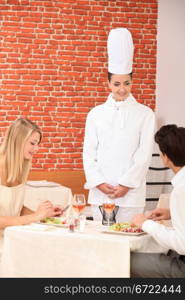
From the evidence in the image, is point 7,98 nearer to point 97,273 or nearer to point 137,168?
point 137,168

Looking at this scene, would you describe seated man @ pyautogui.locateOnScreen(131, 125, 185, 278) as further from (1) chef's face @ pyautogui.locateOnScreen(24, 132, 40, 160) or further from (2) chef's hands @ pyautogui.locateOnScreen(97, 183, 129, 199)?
(2) chef's hands @ pyautogui.locateOnScreen(97, 183, 129, 199)

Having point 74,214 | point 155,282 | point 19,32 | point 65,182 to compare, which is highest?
point 19,32

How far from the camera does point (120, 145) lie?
153 inches

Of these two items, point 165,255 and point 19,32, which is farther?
point 19,32

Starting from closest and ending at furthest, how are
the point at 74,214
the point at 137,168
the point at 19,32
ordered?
the point at 74,214 → the point at 137,168 → the point at 19,32

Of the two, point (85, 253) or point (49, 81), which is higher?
point (49, 81)

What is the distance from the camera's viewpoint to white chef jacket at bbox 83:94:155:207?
3854mm

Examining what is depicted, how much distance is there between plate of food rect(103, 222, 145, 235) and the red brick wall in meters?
4.41

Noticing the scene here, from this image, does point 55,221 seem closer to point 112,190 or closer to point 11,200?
point 11,200

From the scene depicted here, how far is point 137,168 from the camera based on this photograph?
385 cm

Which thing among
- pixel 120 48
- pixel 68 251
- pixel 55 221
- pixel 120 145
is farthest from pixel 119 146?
pixel 68 251

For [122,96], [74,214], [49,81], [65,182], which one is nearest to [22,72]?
[49,81]

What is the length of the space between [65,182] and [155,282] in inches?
183

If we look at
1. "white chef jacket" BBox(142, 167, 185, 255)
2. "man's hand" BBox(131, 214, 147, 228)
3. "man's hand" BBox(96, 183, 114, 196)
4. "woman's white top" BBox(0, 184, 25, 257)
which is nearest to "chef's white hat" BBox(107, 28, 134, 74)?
"man's hand" BBox(96, 183, 114, 196)
